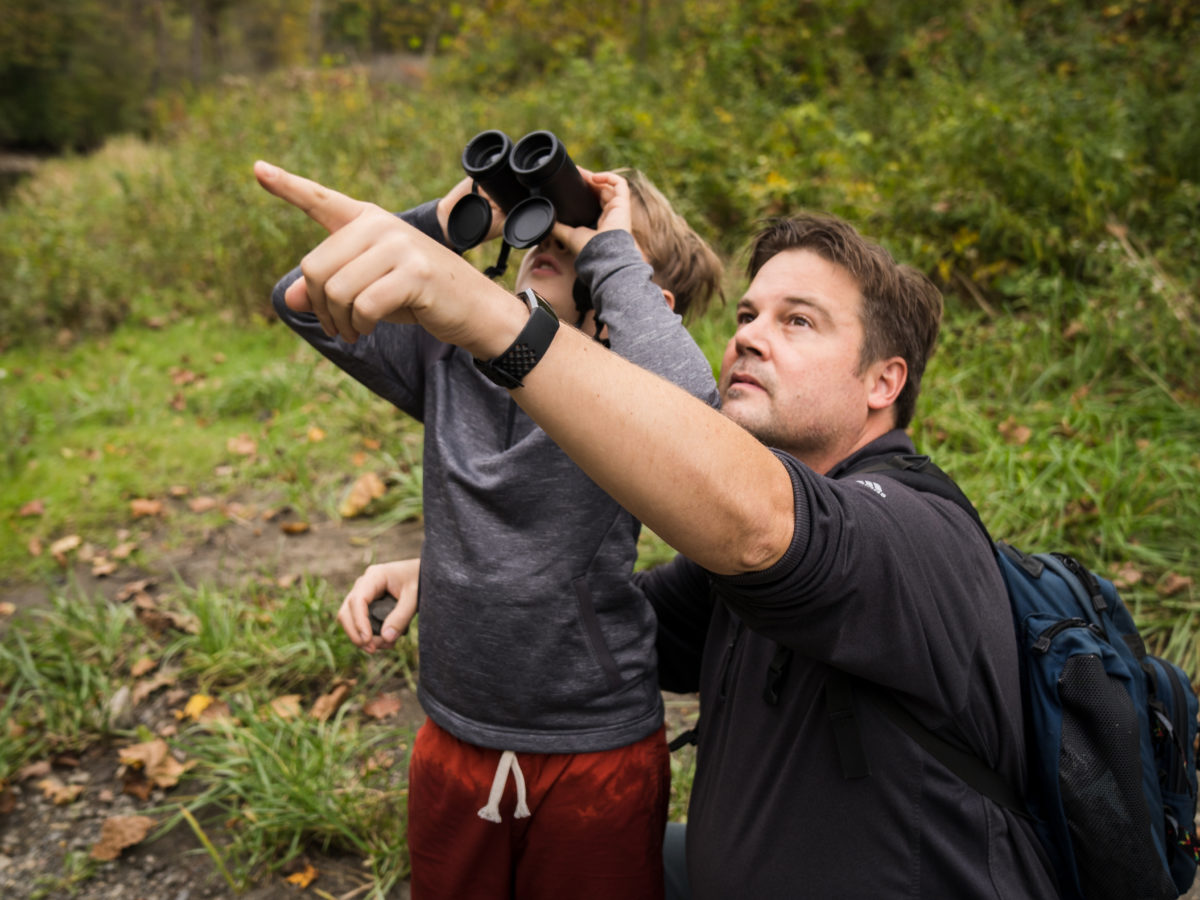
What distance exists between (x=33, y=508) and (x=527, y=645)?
4340 millimetres

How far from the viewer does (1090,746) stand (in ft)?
4.37

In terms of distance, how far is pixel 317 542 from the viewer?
4.24m

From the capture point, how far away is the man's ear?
1.75 m

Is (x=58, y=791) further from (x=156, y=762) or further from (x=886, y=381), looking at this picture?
(x=886, y=381)

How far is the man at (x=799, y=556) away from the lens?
936mm

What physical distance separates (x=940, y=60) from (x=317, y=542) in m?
6.84

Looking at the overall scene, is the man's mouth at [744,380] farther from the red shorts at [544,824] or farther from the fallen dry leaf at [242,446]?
the fallen dry leaf at [242,446]

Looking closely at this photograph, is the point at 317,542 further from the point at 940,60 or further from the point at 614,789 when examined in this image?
the point at 940,60

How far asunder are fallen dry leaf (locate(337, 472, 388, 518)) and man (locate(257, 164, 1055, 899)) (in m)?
2.81

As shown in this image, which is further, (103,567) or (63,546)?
(63,546)

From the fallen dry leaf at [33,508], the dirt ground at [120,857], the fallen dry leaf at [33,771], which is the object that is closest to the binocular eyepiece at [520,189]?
the dirt ground at [120,857]

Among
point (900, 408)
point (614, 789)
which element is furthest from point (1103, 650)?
point (614, 789)

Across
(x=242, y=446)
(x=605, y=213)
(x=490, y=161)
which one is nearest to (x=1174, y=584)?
(x=605, y=213)

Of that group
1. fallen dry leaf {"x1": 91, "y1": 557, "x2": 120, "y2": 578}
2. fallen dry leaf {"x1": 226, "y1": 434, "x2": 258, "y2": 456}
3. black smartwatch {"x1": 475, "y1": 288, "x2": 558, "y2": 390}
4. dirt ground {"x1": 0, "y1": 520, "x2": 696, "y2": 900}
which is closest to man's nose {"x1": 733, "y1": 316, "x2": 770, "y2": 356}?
black smartwatch {"x1": 475, "y1": 288, "x2": 558, "y2": 390}
